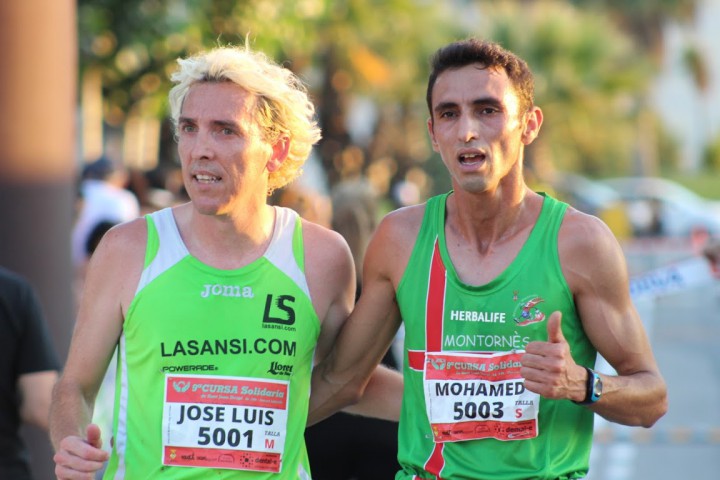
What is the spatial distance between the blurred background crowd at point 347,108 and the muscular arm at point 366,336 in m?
1.26

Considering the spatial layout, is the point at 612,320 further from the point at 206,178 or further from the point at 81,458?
the point at 81,458

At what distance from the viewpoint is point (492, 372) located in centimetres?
408

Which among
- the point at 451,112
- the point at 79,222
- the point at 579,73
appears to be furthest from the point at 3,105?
the point at 579,73

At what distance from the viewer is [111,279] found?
416 cm

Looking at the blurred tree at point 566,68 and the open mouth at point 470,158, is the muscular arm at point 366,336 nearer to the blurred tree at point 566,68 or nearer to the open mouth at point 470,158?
the open mouth at point 470,158

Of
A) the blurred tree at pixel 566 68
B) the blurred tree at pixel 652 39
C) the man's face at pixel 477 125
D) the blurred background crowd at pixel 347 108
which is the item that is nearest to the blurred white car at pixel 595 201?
the blurred background crowd at pixel 347 108

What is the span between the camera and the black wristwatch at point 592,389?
3.88 m

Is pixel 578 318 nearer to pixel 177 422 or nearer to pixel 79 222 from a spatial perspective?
pixel 177 422

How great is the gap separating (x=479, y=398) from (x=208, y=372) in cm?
82

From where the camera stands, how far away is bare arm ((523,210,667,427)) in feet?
13.2

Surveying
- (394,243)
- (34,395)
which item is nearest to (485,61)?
(394,243)

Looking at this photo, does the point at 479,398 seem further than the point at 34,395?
No

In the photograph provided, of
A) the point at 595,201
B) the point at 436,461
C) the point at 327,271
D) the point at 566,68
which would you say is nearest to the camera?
the point at 436,461

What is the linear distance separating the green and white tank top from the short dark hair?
830 mm
